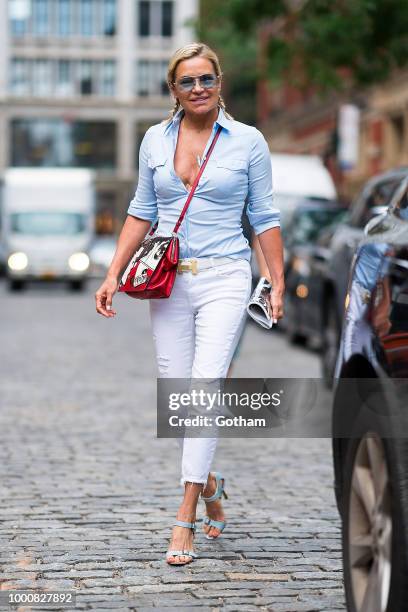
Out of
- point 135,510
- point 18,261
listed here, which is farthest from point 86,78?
point 135,510

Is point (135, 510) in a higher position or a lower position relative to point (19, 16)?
lower

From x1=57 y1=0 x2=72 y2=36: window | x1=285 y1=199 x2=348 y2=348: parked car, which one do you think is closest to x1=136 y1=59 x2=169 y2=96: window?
x1=57 y1=0 x2=72 y2=36: window

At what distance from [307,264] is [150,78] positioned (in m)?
77.8

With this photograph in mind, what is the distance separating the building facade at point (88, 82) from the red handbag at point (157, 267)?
84.7 m

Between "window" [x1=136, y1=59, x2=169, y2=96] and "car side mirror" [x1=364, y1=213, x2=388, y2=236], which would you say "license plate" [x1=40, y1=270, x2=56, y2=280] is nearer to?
"car side mirror" [x1=364, y1=213, x2=388, y2=236]

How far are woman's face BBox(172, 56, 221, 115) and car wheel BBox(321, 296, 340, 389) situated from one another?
6962mm

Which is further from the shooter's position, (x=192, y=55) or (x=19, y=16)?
(x=19, y=16)

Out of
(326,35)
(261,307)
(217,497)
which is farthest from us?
(326,35)

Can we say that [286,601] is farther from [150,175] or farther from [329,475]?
[329,475]

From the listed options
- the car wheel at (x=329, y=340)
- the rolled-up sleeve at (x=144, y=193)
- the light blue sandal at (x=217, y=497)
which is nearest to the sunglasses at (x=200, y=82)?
the rolled-up sleeve at (x=144, y=193)

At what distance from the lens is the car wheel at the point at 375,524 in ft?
12.0

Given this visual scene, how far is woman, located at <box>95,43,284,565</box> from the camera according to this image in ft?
18.2

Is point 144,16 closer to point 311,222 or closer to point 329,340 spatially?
point 311,222

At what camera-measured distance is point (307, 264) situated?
635 inches
